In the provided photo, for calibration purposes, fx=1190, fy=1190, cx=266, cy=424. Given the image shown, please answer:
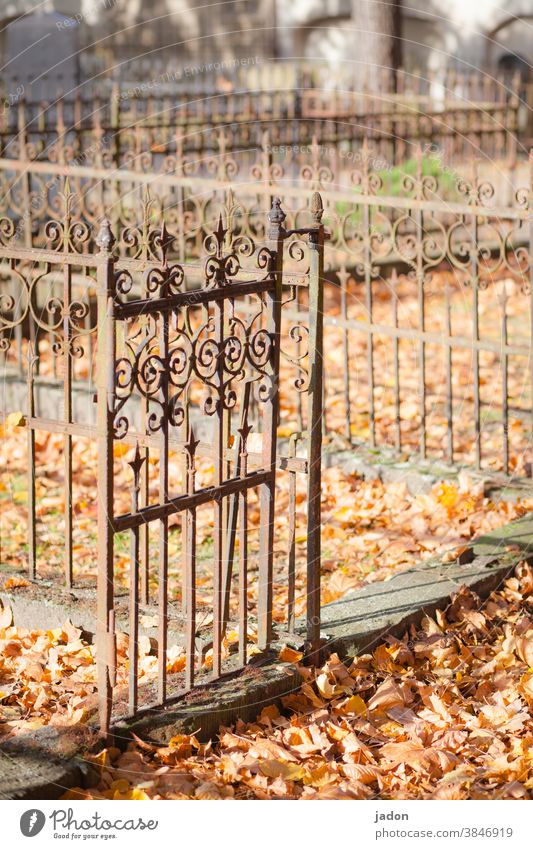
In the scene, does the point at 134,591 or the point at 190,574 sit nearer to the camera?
the point at 134,591

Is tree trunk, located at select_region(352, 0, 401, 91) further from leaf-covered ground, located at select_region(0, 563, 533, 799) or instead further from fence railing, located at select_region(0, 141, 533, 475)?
leaf-covered ground, located at select_region(0, 563, 533, 799)

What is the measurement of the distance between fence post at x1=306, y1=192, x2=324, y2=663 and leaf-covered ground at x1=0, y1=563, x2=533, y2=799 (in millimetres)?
182

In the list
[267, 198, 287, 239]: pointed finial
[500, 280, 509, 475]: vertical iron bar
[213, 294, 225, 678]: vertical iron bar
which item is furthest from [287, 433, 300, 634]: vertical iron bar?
[500, 280, 509, 475]: vertical iron bar

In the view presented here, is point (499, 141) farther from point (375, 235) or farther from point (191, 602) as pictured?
point (191, 602)

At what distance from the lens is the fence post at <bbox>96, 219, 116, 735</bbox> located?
145 inches

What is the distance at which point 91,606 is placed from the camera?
489 cm

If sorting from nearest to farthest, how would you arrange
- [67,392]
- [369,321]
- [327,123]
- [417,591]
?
[67,392], [417,591], [369,321], [327,123]

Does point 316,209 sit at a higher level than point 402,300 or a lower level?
higher

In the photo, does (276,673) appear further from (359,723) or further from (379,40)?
(379,40)

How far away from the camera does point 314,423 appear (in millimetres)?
4531

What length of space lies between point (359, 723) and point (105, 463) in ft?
4.61

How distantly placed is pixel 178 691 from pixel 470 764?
1.05 meters

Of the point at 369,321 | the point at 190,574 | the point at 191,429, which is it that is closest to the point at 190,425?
the point at 191,429
